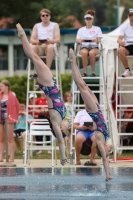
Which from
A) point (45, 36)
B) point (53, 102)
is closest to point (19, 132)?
point (45, 36)

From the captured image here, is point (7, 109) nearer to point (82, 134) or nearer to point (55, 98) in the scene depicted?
point (82, 134)

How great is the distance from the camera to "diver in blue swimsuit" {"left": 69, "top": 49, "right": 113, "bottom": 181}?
12.1 m

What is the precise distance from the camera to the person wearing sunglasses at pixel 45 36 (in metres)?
16.0

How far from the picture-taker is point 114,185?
11.7 metres

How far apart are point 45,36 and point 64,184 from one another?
529 centimetres

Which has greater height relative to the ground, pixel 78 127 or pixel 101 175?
pixel 78 127

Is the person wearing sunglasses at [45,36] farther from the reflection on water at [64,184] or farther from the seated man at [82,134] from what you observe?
the reflection on water at [64,184]

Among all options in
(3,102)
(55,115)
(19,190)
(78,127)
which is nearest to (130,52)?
(78,127)

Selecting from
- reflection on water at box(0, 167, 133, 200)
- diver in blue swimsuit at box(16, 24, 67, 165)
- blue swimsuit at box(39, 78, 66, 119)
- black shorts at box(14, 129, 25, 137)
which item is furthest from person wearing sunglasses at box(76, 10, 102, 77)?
blue swimsuit at box(39, 78, 66, 119)

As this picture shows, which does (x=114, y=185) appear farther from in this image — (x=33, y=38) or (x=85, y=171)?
(x=33, y=38)

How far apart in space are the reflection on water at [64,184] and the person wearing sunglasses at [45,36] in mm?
3035

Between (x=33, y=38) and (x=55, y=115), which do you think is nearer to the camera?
(x=55, y=115)

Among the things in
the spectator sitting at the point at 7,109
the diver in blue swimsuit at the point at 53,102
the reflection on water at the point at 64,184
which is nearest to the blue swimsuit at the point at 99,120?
the diver in blue swimsuit at the point at 53,102

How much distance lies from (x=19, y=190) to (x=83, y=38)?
20.0ft
